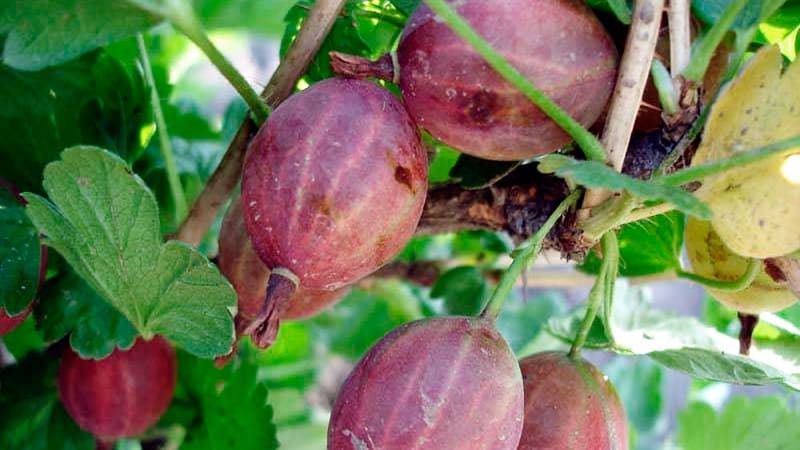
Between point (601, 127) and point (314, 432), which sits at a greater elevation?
point (601, 127)

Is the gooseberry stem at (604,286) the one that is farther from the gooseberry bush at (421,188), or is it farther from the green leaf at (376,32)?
the green leaf at (376,32)

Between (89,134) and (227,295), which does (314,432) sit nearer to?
(89,134)

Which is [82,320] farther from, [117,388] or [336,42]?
[336,42]

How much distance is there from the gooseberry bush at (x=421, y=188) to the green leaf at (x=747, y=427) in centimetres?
13

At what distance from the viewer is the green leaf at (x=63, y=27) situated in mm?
554

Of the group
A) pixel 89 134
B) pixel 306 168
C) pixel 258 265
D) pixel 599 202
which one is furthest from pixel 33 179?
pixel 599 202

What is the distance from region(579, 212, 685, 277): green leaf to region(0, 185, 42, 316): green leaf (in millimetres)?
424

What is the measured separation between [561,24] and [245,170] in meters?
0.20

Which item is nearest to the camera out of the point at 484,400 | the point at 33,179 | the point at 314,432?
the point at 484,400

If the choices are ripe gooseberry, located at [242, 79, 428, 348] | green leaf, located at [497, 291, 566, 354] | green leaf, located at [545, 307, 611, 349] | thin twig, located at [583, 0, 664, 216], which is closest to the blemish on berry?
ripe gooseberry, located at [242, 79, 428, 348]

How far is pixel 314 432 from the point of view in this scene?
4.12 ft

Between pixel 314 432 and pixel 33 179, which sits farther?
pixel 314 432

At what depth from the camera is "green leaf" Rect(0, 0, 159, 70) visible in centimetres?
55

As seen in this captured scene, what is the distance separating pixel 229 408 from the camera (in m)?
0.84
